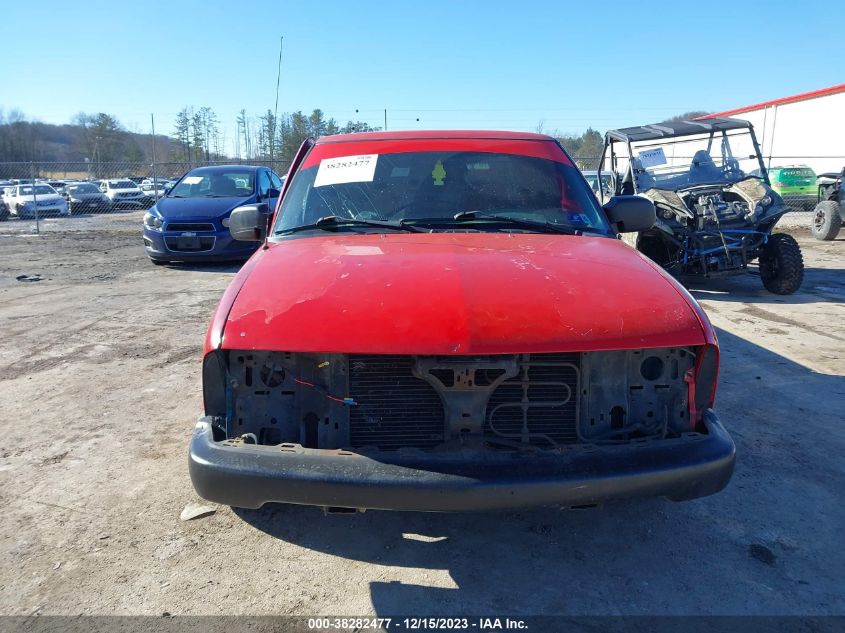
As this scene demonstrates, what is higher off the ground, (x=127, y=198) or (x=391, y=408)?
(x=127, y=198)

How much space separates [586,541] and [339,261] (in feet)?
5.43

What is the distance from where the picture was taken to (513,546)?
2.74 metres

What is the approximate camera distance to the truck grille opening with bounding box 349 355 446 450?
244 centimetres

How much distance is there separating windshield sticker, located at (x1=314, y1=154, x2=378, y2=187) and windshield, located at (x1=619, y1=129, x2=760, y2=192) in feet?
20.7

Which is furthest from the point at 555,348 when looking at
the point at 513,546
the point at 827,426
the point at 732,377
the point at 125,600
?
the point at 732,377

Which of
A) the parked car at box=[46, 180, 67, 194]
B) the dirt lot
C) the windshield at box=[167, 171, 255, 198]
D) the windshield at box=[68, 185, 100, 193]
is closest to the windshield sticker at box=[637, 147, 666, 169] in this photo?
the dirt lot

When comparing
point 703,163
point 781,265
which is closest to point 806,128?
point 703,163

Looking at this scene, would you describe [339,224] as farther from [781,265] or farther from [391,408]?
[781,265]

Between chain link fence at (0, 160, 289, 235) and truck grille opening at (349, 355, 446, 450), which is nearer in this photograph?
truck grille opening at (349, 355, 446, 450)

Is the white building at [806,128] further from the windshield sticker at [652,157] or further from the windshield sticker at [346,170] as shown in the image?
the windshield sticker at [346,170]

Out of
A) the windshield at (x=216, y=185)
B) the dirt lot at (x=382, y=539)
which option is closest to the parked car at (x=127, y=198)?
the windshield at (x=216, y=185)

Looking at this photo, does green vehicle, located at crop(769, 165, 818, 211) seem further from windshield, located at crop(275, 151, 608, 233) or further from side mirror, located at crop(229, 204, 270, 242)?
side mirror, located at crop(229, 204, 270, 242)

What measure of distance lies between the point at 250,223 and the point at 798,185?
2197 centimetres

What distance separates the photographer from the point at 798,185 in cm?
2080
